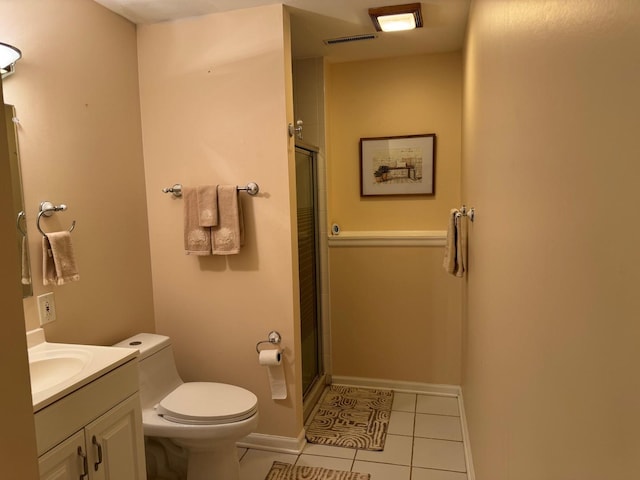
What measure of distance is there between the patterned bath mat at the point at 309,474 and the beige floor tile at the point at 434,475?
0.84 ft

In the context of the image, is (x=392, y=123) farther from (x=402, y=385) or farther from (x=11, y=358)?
(x=11, y=358)

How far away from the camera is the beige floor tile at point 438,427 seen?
9.09ft

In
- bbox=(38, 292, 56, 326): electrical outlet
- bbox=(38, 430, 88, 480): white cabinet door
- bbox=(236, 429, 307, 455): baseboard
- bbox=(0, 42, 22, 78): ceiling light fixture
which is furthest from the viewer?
bbox=(236, 429, 307, 455): baseboard

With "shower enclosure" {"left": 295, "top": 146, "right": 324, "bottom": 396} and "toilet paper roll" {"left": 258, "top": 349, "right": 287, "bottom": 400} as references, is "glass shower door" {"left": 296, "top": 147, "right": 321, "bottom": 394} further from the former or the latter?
"toilet paper roll" {"left": 258, "top": 349, "right": 287, "bottom": 400}

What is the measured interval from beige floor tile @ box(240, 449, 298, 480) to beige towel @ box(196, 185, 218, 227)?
1.35 m

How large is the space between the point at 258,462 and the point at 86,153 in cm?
189

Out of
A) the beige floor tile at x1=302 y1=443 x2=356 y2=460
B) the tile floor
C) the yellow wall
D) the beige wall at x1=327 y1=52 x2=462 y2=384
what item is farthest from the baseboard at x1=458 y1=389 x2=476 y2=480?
the yellow wall

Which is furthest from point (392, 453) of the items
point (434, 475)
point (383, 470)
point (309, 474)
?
→ point (309, 474)

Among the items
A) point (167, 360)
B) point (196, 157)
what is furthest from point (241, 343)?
point (196, 157)

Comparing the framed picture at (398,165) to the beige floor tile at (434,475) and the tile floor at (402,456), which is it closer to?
the tile floor at (402,456)

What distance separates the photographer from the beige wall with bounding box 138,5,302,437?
2473 mm

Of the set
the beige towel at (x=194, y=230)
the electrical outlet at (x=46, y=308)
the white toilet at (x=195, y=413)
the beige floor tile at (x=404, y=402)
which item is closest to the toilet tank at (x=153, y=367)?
the white toilet at (x=195, y=413)

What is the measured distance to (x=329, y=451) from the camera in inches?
103

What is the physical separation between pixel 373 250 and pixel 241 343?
48.2 inches
